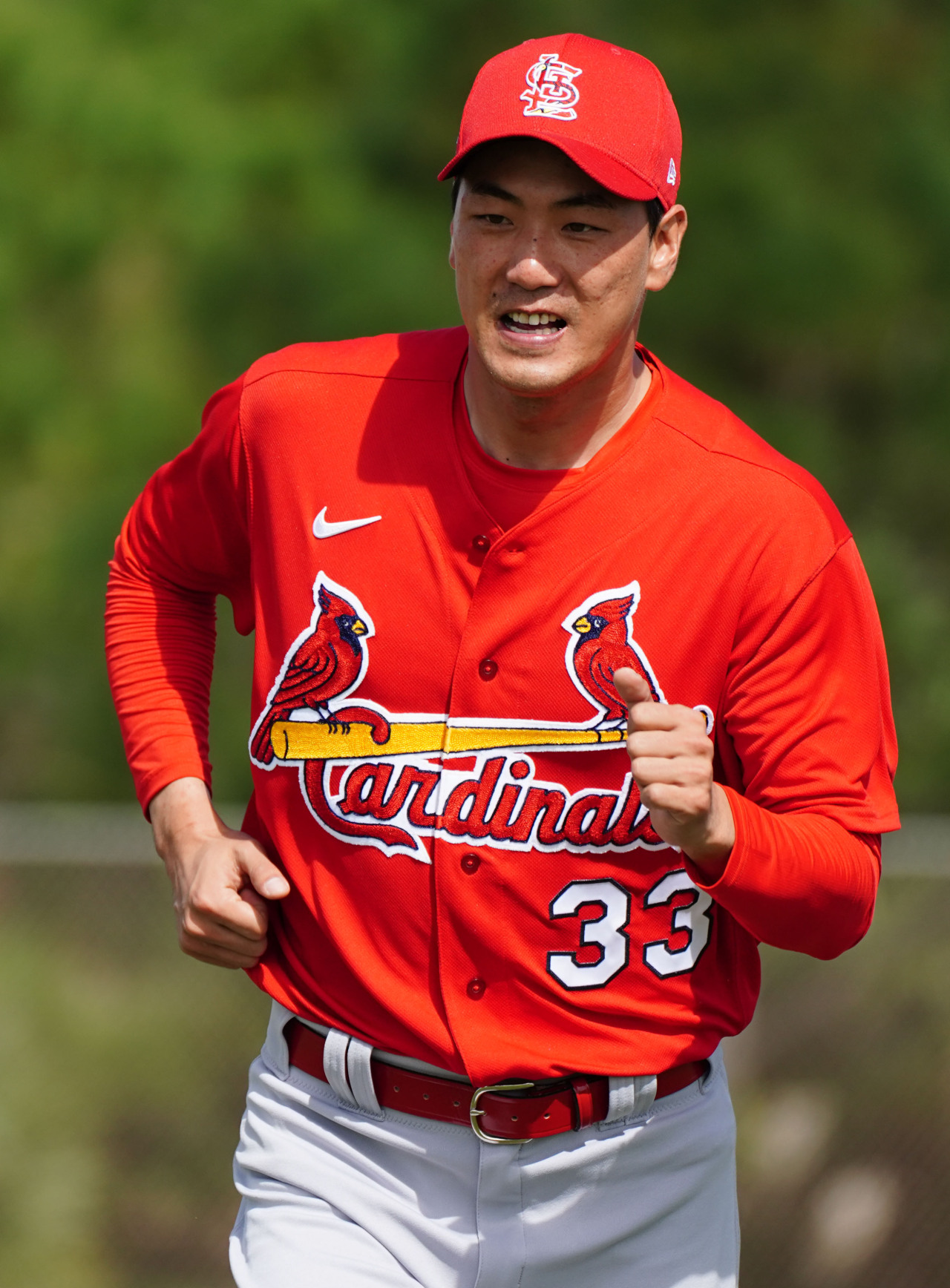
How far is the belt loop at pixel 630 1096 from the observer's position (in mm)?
2062

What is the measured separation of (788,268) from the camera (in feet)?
21.9

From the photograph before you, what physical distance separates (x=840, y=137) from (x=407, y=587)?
5.62 metres

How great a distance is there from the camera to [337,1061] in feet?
6.84

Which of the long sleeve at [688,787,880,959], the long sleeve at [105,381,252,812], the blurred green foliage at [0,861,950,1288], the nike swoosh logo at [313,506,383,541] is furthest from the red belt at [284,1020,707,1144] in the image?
the blurred green foliage at [0,861,950,1288]

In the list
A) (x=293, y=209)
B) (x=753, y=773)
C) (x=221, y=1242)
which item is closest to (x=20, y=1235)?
(x=221, y=1242)

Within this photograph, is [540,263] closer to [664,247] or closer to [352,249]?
[664,247]

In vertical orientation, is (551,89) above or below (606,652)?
above

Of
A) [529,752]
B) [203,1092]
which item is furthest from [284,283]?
[529,752]

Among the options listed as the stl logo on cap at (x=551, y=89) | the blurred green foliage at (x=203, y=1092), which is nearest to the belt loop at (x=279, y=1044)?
the stl logo on cap at (x=551, y=89)

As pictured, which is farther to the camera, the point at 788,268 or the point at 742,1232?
the point at 788,268

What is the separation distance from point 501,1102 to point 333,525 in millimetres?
803

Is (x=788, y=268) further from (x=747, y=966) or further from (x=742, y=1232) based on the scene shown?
(x=747, y=966)

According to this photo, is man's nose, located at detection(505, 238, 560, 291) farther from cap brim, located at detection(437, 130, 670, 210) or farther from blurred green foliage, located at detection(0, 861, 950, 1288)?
blurred green foliage, located at detection(0, 861, 950, 1288)

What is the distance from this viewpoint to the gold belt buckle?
6.67 feet
